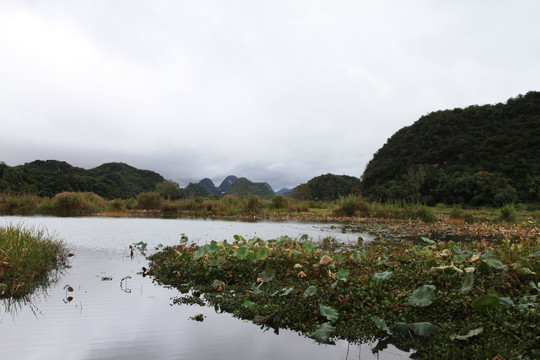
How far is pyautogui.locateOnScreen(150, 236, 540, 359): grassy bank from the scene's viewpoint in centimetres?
263

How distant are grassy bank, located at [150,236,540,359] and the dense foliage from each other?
169ft

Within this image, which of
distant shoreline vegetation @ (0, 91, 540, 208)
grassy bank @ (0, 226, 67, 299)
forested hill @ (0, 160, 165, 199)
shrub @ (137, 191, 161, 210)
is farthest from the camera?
forested hill @ (0, 160, 165, 199)

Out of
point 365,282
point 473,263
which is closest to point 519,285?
point 473,263

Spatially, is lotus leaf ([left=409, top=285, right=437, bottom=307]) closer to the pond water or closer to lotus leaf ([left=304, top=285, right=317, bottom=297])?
the pond water

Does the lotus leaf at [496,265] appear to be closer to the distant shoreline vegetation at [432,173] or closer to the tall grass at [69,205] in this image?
the distant shoreline vegetation at [432,173]

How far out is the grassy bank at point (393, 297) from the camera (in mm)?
2635

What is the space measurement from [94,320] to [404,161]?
2333 inches

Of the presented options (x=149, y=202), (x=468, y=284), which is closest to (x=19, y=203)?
(x=149, y=202)

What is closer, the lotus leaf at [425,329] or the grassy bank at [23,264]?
the lotus leaf at [425,329]

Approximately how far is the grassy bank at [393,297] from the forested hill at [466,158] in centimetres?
3270

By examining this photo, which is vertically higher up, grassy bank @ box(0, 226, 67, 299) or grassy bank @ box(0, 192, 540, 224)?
grassy bank @ box(0, 192, 540, 224)

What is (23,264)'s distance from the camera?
15.6ft

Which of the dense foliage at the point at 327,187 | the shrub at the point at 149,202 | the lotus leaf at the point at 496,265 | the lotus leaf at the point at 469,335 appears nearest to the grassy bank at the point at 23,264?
the lotus leaf at the point at 469,335

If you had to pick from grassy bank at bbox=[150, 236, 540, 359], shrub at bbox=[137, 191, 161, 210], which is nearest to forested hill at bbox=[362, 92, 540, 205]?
shrub at bbox=[137, 191, 161, 210]
